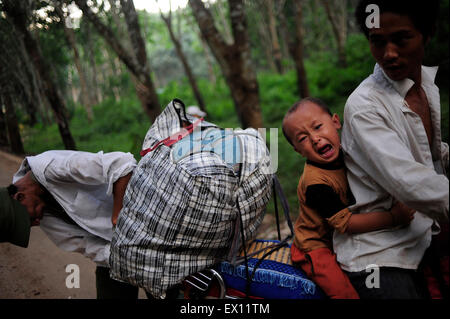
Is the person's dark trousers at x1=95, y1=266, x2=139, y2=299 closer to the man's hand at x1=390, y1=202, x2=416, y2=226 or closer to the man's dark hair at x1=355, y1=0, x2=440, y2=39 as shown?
the man's hand at x1=390, y1=202, x2=416, y2=226

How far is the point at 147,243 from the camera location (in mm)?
1527

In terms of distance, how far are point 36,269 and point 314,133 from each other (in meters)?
2.71

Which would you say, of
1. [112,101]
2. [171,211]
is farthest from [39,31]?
[112,101]

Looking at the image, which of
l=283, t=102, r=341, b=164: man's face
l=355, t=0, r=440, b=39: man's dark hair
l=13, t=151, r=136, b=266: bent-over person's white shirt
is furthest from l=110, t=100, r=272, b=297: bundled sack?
l=355, t=0, r=440, b=39: man's dark hair

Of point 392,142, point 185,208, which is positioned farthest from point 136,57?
point 392,142

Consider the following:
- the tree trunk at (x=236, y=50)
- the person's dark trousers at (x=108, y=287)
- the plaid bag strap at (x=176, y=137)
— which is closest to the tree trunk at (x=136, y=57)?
the tree trunk at (x=236, y=50)

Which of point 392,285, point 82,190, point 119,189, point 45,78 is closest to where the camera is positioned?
point 392,285

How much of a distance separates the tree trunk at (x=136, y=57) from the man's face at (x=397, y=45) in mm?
4819

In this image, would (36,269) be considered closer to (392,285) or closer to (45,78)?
(45,78)

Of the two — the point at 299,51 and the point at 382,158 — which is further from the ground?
the point at 299,51

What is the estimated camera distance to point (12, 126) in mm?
3223

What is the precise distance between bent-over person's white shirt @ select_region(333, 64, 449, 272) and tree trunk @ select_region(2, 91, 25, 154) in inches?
116

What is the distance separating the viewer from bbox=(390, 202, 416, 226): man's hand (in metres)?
1.36

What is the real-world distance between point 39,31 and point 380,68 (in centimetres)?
411
